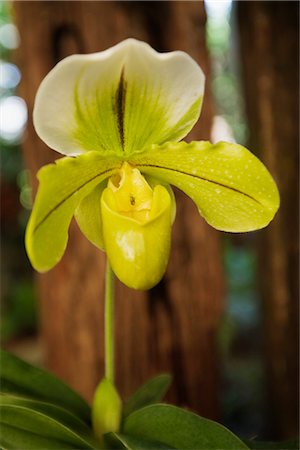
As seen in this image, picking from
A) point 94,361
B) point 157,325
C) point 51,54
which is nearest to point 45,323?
point 94,361

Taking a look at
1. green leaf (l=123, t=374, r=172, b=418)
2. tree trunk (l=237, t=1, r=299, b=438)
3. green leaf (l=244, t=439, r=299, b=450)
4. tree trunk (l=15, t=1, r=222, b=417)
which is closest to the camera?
green leaf (l=244, t=439, r=299, b=450)

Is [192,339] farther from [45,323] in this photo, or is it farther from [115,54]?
[115,54]

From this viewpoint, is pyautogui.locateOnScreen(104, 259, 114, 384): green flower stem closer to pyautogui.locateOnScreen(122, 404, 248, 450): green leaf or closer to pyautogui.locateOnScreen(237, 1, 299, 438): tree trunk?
pyautogui.locateOnScreen(122, 404, 248, 450): green leaf

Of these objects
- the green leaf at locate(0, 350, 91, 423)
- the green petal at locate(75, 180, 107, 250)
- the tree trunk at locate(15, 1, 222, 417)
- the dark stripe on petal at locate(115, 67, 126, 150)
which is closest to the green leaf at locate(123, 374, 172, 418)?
the green leaf at locate(0, 350, 91, 423)

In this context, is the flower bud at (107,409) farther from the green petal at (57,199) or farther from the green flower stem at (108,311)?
the green petal at (57,199)

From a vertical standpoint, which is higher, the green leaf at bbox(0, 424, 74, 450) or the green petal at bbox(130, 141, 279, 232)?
the green petal at bbox(130, 141, 279, 232)

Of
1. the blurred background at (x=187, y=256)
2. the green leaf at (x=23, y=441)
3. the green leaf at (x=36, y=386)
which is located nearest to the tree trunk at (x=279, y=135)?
A: the blurred background at (x=187, y=256)
